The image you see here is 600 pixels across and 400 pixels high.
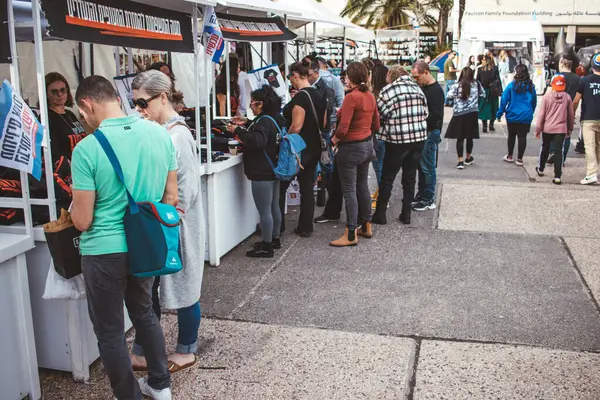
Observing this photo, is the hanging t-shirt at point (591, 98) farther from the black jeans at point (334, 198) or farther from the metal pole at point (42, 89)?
the metal pole at point (42, 89)

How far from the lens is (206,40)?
5.23 meters

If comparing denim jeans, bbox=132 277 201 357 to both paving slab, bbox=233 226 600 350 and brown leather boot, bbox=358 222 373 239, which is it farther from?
brown leather boot, bbox=358 222 373 239

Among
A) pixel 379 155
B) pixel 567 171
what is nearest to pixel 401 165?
pixel 379 155

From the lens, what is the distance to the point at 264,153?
18.8 ft

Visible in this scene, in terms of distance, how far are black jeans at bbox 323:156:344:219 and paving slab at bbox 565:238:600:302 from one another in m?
2.52

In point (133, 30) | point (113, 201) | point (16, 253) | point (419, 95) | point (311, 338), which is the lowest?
point (311, 338)

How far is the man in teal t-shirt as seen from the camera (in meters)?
2.82

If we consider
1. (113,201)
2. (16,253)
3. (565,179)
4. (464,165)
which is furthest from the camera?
(464,165)

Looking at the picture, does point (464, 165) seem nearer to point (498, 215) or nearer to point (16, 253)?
point (498, 215)

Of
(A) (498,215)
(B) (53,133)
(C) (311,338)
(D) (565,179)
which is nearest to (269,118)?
(B) (53,133)

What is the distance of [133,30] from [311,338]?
8.02 ft

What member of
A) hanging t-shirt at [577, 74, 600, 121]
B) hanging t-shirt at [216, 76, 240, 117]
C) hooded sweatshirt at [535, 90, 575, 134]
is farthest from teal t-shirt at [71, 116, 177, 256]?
hanging t-shirt at [577, 74, 600, 121]

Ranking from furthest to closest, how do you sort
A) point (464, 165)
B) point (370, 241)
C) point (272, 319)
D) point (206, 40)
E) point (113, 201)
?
point (464, 165) < point (370, 241) < point (206, 40) < point (272, 319) < point (113, 201)

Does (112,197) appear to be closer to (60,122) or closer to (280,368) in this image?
(280,368)
